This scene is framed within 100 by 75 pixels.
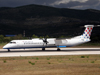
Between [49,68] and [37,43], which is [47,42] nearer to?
[37,43]

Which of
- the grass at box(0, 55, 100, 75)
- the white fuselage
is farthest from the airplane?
the grass at box(0, 55, 100, 75)

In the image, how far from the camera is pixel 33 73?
689 inches

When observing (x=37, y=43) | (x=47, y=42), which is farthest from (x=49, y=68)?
(x=47, y=42)

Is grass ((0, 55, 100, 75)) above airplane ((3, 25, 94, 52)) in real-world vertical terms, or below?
below

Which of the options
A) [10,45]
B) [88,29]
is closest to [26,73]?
[10,45]

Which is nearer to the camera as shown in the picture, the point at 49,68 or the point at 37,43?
the point at 49,68

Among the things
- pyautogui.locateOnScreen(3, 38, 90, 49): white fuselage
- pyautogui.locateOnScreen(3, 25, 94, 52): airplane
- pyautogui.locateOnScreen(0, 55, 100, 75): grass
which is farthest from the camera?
pyautogui.locateOnScreen(3, 25, 94, 52): airplane

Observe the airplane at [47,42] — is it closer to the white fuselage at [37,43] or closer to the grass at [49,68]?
the white fuselage at [37,43]

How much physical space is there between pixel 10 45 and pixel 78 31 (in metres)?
159

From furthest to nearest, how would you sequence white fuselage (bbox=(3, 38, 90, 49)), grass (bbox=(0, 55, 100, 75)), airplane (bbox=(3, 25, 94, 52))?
airplane (bbox=(3, 25, 94, 52))
white fuselage (bbox=(3, 38, 90, 49))
grass (bbox=(0, 55, 100, 75))

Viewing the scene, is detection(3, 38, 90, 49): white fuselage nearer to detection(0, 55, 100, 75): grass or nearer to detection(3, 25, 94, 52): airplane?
detection(3, 25, 94, 52): airplane

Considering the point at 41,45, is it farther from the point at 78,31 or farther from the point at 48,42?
the point at 78,31

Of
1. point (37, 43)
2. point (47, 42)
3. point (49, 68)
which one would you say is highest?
point (47, 42)

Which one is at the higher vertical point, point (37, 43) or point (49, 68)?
point (37, 43)
